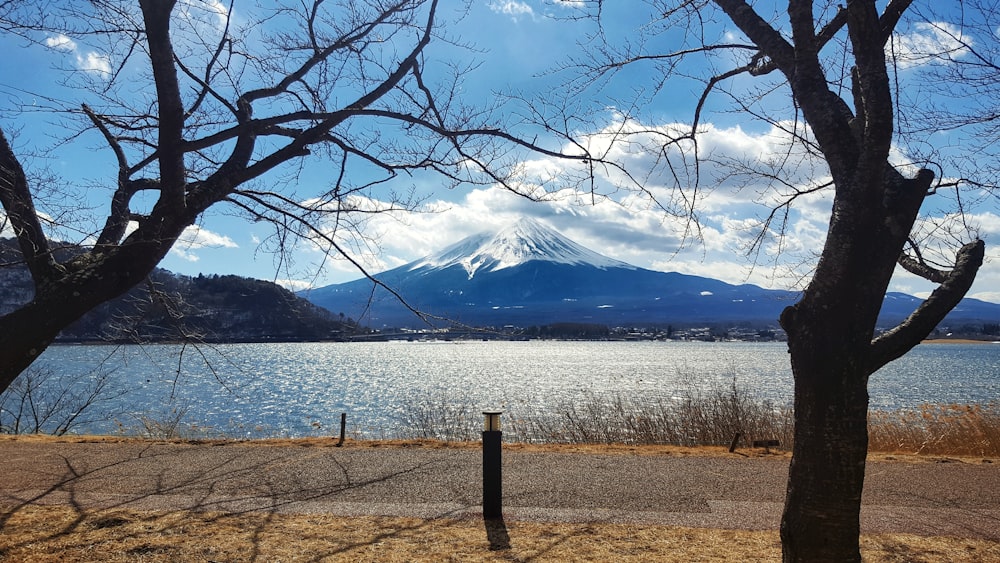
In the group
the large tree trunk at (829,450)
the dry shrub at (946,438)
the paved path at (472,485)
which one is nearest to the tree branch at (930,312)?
the large tree trunk at (829,450)

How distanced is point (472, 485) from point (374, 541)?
85.4 inches

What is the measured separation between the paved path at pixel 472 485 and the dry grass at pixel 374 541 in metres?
0.34

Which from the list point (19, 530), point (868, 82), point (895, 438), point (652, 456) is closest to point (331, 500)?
point (19, 530)

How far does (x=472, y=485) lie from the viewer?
7.38 meters

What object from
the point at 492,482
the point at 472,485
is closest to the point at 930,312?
the point at 492,482

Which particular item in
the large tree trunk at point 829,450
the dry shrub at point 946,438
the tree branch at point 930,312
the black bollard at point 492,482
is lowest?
the dry shrub at point 946,438

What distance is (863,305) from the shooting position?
3.36 meters

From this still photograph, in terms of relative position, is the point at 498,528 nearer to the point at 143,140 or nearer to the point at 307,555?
the point at 307,555

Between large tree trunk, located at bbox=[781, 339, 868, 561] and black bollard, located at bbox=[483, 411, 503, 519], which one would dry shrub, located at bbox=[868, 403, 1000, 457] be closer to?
black bollard, located at bbox=[483, 411, 503, 519]

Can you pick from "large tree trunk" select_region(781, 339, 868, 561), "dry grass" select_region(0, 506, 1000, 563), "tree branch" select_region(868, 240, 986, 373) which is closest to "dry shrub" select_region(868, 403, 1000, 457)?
"dry grass" select_region(0, 506, 1000, 563)

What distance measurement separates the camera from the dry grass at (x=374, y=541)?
496 centimetres

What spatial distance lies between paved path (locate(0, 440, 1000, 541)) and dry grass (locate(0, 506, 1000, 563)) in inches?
13.2

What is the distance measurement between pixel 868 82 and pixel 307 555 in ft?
14.9

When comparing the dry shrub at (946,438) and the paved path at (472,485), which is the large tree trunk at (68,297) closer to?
the paved path at (472,485)
